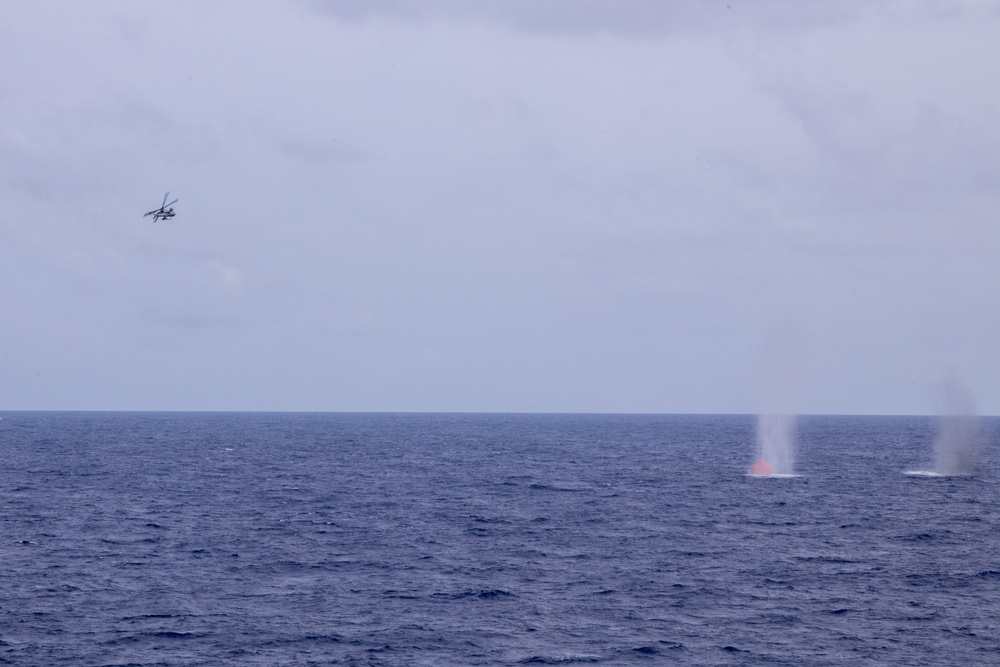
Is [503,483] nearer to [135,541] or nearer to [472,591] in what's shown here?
[135,541]

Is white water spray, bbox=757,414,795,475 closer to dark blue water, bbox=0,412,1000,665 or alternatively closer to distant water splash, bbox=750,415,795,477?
distant water splash, bbox=750,415,795,477

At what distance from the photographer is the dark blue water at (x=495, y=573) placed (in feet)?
167

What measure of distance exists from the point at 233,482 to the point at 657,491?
162 ft

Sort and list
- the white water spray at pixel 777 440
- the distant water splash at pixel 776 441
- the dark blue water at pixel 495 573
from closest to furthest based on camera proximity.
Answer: the dark blue water at pixel 495 573 → the distant water splash at pixel 776 441 → the white water spray at pixel 777 440

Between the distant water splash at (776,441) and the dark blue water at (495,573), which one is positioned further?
the distant water splash at (776,441)

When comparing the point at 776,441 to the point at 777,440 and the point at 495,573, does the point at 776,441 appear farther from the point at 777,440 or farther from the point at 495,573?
the point at 495,573

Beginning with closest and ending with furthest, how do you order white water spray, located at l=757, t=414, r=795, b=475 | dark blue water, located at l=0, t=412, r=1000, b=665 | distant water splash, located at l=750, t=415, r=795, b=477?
dark blue water, located at l=0, t=412, r=1000, b=665 → distant water splash, located at l=750, t=415, r=795, b=477 → white water spray, located at l=757, t=414, r=795, b=475

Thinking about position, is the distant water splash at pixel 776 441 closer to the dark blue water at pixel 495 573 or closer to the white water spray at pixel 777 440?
the white water spray at pixel 777 440

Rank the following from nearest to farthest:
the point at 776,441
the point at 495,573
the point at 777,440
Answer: the point at 495,573 < the point at 777,440 < the point at 776,441

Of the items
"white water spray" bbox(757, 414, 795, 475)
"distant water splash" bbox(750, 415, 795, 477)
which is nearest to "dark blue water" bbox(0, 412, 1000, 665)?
"distant water splash" bbox(750, 415, 795, 477)

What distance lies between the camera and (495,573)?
220 feet

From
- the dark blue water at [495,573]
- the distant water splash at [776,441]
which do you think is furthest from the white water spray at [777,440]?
the dark blue water at [495,573]

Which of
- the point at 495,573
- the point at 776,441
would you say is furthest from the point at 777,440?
the point at 495,573

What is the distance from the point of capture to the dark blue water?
167 ft
